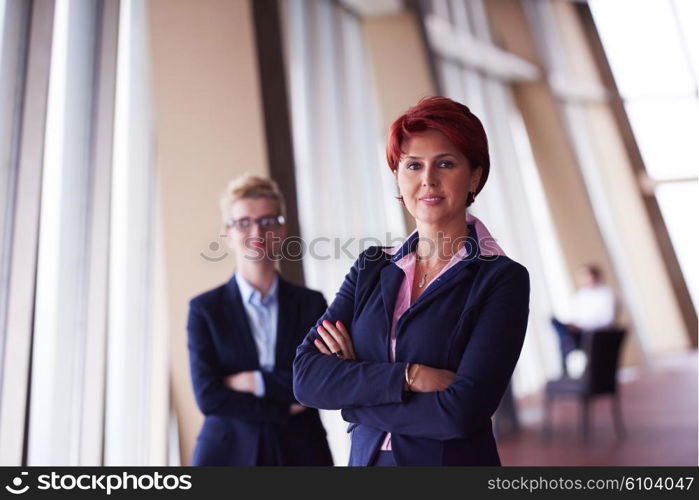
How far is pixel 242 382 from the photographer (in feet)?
5.34

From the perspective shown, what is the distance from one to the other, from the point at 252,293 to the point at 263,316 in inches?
3.0

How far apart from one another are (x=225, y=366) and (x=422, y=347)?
761mm

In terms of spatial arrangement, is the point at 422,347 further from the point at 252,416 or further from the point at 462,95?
the point at 462,95

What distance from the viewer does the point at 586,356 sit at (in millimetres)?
4680

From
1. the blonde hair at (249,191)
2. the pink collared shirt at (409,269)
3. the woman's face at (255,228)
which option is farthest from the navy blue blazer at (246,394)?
the pink collared shirt at (409,269)

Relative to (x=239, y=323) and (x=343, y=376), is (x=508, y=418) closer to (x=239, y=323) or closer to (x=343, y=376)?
(x=239, y=323)

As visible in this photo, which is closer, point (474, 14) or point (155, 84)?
point (155, 84)

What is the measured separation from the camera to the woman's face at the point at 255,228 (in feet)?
5.57

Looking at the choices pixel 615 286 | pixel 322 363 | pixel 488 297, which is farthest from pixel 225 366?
pixel 615 286

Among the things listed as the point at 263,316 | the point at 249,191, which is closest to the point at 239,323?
the point at 263,316

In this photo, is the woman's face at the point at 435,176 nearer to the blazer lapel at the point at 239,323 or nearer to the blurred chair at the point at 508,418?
the blazer lapel at the point at 239,323

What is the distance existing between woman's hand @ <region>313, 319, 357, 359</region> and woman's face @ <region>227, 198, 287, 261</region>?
0.53m

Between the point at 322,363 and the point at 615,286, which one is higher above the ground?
the point at 615,286

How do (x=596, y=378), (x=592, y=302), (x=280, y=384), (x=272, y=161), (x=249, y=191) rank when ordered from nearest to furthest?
1. (x=280, y=384)
2. (x=249, y=191)
3. (x=272, y=161)
4. (x=596, y=378)
5. (x=592, y=302)
